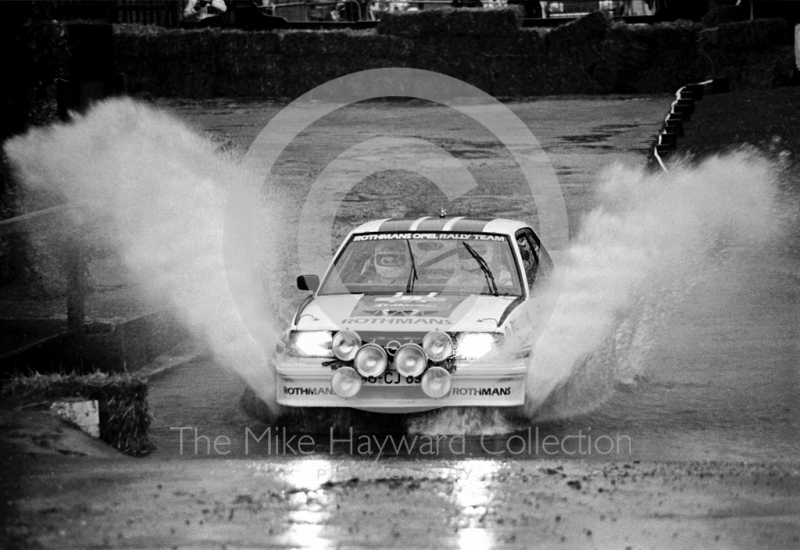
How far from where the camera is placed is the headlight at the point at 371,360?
300 inches

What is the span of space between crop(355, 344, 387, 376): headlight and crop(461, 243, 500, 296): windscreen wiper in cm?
141

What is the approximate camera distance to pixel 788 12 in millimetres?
22469

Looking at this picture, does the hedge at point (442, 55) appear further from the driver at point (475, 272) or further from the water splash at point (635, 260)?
the driver at point (475, 272)

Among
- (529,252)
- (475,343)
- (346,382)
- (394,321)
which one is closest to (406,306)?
(394,321)

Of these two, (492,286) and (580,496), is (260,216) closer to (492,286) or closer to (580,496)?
(492,286)

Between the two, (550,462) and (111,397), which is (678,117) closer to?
(550,462)

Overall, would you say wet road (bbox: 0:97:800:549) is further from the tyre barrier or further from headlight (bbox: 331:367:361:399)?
the tyre barrier

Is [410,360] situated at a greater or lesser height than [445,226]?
lesser

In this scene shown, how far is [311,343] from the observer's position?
8062mm

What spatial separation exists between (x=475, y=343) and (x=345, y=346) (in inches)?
33.1

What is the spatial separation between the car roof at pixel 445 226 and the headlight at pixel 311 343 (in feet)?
4.95

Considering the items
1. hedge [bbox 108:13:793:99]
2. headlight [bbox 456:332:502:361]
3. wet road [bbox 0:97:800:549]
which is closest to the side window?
wet road [bbox 0:97:800:549]

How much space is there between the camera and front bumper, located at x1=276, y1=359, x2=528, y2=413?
7.66 meters

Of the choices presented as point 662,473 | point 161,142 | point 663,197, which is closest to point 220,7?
point 161,142
